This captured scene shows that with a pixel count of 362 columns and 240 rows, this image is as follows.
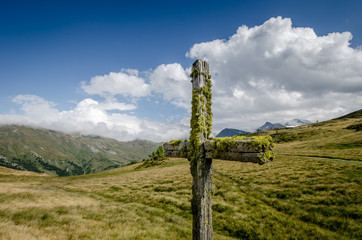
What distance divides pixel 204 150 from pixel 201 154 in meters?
0.20

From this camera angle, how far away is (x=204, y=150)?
6.75m

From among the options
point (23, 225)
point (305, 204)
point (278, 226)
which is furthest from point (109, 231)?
point (305, 204)

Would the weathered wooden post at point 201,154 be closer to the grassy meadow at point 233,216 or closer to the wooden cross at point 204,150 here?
the wooden cross at point 204,150

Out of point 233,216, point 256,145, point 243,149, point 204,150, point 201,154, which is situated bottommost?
point 233,216

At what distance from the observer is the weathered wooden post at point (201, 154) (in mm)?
6547

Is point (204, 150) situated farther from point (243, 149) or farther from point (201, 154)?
point (243, 149)

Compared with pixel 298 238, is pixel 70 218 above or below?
above

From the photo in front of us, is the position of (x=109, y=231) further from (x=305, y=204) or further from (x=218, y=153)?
(x=305, y=204)

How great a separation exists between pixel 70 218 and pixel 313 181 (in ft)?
74.6

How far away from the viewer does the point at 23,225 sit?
327 inches

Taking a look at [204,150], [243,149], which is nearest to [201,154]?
[204,150]

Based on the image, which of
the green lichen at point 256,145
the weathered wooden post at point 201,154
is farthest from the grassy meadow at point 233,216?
the green lichen at point 256,145

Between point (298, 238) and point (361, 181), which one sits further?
point (361, 181)

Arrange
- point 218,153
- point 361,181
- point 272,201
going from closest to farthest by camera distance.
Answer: point 218,153, point 272,201, point 361,181
